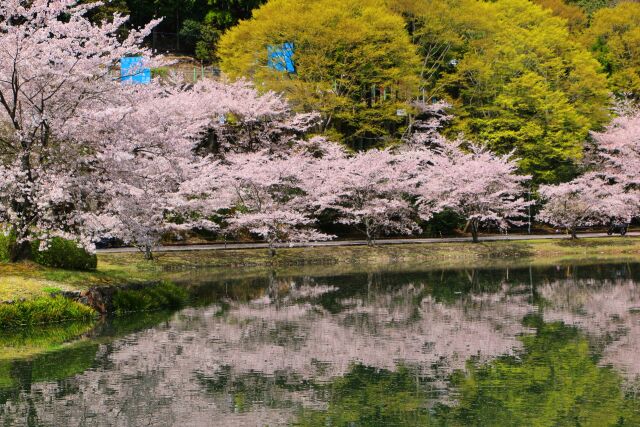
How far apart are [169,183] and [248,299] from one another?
8.99 metres

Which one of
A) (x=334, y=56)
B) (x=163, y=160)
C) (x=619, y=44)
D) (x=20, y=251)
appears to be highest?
(x=619, y=44)

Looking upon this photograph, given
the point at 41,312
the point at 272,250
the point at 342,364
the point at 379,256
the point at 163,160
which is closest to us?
the point at 342,364

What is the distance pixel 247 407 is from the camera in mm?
13305

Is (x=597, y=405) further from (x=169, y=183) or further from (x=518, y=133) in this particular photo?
(x=518, y=133)

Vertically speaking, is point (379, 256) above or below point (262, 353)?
above

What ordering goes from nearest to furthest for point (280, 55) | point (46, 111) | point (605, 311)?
point (46, 111), point (605, 311), point (280, 55)

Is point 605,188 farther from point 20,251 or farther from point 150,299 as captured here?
point 20,251

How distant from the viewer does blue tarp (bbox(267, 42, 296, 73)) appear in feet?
182

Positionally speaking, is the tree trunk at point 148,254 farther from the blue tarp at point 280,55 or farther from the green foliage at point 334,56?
the blue tarp at point 280,55

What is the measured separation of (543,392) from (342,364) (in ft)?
14.0

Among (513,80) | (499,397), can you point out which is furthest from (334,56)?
(499,397)

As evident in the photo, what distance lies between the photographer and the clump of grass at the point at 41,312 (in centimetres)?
2197

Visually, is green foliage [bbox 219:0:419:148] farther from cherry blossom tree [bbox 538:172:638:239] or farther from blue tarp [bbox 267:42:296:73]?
cherry blossom tree [bbox 538:172:638:239]

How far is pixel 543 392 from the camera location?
46.3 feet
